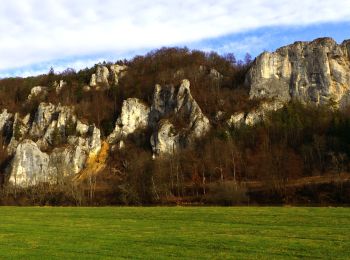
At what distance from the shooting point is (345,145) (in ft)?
320

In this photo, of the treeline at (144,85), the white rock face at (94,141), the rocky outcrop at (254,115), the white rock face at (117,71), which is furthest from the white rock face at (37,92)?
the rocky outcrop at (254,115)

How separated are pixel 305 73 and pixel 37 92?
293 ft

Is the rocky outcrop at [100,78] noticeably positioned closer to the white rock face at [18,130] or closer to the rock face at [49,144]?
the rock face at [49,144]

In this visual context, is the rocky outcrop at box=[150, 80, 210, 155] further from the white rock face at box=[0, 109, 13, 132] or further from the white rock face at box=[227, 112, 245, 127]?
the white rock face at box=[0, 109, 13, 132]

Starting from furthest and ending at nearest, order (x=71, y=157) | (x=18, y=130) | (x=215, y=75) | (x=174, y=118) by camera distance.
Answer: (x=215, y=75)
(x=18, y=130)
(x=174, y=118)
(x=71, y=157)

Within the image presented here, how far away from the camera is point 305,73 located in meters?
124

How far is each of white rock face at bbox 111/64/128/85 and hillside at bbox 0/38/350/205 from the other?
485mm

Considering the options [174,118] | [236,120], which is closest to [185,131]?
[174,118]

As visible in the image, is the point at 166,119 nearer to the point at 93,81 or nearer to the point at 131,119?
the point at 131,119

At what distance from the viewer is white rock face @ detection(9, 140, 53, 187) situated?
118938mm

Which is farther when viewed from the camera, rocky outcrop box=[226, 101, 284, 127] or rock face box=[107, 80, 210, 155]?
rock face box=[107, 80, 210, 155]

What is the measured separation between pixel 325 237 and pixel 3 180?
109 metres

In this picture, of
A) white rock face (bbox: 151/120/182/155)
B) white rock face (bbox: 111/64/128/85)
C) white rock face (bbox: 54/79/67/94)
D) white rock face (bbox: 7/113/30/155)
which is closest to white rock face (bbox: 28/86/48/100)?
white rock face (bbox: 54/79/67/94)

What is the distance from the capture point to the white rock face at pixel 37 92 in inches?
6063
